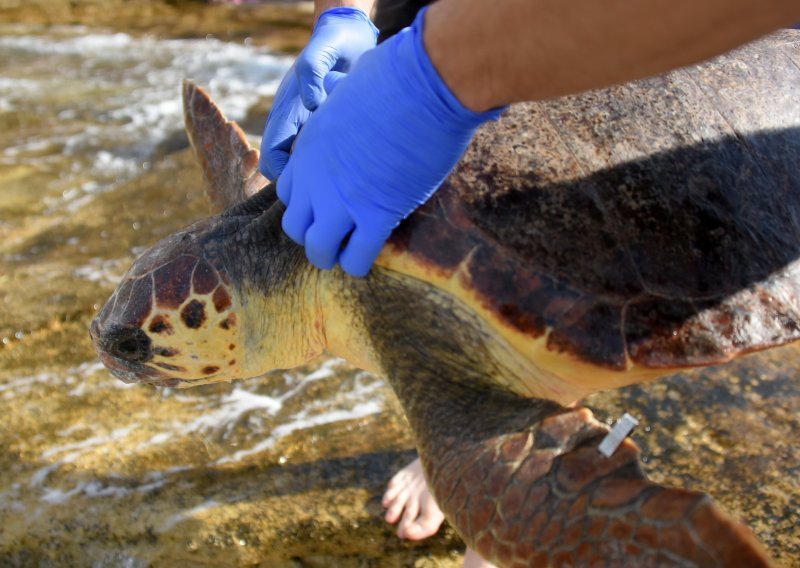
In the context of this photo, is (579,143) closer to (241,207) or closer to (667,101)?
(667,101)

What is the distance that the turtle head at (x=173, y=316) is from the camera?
139 centimetres

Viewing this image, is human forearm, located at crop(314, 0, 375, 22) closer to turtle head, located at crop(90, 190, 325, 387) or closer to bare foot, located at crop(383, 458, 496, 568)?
turtle head, located at crop(90, 190, 325, 387)

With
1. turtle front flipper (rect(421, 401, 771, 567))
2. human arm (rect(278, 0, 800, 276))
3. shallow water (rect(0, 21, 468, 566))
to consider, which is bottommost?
shallow water (rect(0, 21, 468, 566))

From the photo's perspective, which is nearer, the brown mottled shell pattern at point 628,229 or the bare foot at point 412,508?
the brown mottled shell pattern at point 628,229

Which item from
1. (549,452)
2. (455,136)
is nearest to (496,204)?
(455,136)

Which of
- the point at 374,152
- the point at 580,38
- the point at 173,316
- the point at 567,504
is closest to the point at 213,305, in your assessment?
the point at 173,316

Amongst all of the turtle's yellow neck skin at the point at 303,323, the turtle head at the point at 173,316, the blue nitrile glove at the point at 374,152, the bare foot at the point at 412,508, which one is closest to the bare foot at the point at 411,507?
the bare foot at the point at 412,508

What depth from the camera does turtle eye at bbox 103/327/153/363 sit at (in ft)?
4.61

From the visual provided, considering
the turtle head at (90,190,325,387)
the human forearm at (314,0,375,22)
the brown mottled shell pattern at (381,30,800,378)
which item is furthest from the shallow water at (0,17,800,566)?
the human forearm at (314,0,375,22)

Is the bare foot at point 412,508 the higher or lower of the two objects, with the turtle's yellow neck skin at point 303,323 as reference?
lower

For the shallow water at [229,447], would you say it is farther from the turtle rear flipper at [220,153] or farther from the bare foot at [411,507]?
the turtle rear flipper at [220,153]

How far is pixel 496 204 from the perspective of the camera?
119cm

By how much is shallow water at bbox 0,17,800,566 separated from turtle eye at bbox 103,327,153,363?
1.27ft

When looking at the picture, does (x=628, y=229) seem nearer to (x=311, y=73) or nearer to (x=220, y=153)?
(x=311, y=73)
